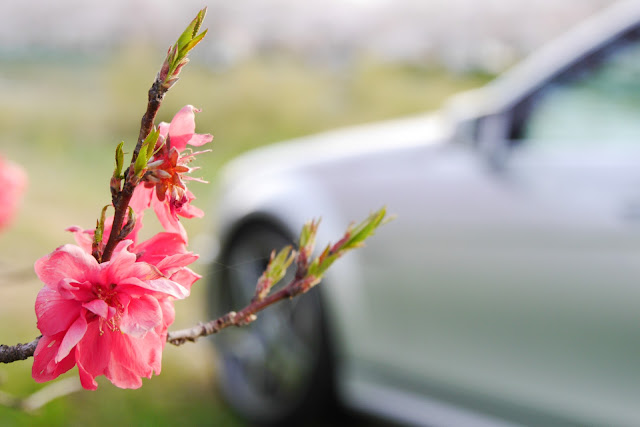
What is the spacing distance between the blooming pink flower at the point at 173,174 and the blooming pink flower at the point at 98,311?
0.05 meters

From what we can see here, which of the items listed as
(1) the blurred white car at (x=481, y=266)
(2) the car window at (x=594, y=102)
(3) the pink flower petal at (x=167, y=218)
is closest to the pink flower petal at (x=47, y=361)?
(3) the pink flower petal at (x=167, y=218)

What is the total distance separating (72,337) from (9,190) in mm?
863

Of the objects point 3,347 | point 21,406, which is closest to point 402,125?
point 21,406

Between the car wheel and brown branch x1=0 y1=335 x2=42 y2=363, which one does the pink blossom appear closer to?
brown branch x1=0 y1=335 x2=42 y2=363

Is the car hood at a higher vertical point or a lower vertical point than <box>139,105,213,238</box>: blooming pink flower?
lower

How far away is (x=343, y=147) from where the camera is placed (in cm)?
347

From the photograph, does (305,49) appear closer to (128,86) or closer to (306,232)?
(128,86)

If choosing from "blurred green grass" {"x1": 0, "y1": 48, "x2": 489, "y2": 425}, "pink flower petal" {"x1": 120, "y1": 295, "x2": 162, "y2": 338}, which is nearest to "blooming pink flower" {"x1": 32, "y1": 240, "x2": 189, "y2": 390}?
"pink flower petal" {"x1": 120, "y1": 295, "x2": 162, "y2": 338}

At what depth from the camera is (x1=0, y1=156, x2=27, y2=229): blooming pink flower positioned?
1.31 m

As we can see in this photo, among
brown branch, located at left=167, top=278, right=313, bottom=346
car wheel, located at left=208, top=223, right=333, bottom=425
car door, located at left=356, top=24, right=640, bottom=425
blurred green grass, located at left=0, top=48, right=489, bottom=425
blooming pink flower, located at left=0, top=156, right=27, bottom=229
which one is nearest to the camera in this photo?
brown branch, located at left=167, top=278, right=313, bottom=346

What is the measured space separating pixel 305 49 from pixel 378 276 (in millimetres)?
11229

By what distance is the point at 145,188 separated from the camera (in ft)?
2.04

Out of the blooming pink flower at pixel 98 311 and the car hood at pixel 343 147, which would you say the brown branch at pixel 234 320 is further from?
the car hood at pixel 343 147

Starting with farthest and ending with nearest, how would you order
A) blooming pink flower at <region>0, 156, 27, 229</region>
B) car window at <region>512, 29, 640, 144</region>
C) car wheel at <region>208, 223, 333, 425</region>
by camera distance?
1. car wheel at <region>208, 223, 333, 425</region>
2. car window at <region>512, 29, 640, 144</region>
3. blooming pink flower at <region>0, 156, 27, 229</region>
